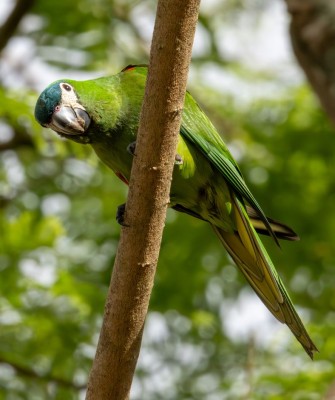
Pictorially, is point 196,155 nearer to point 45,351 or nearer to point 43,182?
point 45,351

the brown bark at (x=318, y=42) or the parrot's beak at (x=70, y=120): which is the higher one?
the brown bark at (x=318, y=42)

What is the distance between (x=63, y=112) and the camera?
11.2 feet

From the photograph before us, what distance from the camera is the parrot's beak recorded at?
134 inches

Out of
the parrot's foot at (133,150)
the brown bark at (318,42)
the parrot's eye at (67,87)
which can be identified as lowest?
the parrot's foot at (133,150)

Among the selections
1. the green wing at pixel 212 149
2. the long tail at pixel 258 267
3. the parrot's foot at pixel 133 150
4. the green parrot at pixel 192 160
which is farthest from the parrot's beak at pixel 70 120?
the long tail at pixel 258 267

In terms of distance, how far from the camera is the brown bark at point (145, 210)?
2.55 meters

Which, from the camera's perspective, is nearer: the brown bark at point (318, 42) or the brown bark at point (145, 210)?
the brown bark at point (145, 210)

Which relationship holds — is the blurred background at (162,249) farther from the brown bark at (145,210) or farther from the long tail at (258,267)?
the brown bark at (145,210)

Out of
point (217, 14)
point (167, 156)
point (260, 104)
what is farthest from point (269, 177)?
point (167, 156)

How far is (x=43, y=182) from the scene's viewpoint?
18.4ft

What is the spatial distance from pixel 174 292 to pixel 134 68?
1833mm

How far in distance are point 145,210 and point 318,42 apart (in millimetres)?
2136

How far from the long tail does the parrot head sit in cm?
78

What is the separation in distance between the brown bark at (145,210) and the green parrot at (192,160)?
679 millimetres
